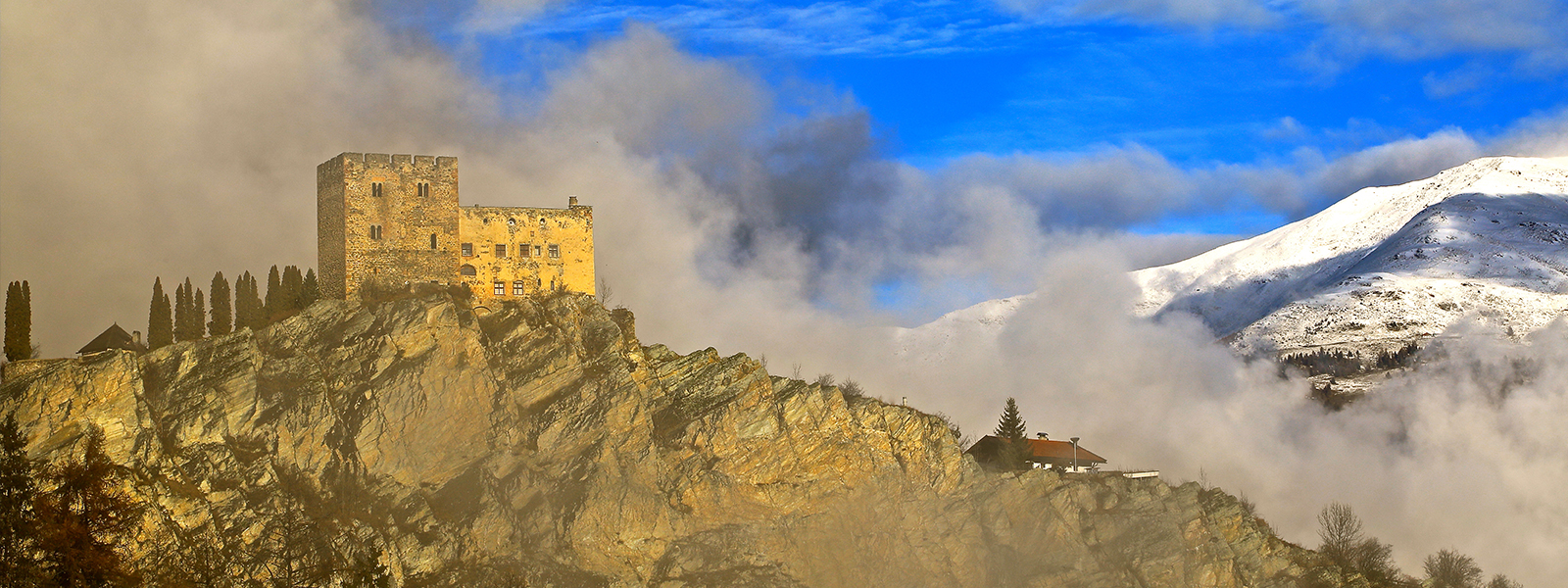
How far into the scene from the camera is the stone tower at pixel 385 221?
332ft

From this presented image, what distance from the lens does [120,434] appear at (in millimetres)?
81438

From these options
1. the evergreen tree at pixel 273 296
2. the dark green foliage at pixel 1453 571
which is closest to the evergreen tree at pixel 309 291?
the evergreen tree at pixel 273 296

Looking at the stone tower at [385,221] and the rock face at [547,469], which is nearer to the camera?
the rock face at [547,469]

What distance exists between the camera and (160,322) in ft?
315

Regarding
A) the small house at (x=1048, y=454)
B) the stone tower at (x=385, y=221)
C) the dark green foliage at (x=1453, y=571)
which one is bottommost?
the dark green foliage at (x=1453, y=571)

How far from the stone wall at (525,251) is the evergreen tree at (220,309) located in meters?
16.5

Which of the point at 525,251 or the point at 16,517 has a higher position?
the point at 525,251

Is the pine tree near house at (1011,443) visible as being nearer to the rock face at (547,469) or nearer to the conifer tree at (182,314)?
the rock face at (547,469)

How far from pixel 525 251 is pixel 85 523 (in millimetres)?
37114

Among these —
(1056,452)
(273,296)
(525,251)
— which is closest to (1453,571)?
(1056,452)

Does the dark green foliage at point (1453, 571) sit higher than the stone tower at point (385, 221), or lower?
lower

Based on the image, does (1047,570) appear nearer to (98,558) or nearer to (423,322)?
(423,322)

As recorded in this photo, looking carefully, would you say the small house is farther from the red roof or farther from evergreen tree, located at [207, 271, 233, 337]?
evergreen tree, located at [207, 271, 233, 337]

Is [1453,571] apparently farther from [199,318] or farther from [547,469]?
[199,318]
